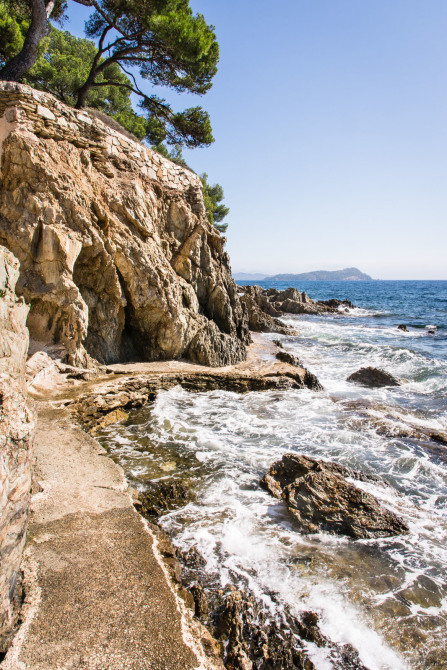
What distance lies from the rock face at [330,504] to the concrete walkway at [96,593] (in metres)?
2.36

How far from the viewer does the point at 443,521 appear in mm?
5574

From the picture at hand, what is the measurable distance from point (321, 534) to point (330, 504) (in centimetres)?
49

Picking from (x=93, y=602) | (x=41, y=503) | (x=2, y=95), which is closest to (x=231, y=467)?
(x=41, y=503)

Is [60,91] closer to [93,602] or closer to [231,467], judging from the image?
[231,467]

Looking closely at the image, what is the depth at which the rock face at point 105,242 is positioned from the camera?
8828 millimetres

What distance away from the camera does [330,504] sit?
5.40 meters

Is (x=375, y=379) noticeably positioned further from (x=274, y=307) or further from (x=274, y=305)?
(x=274, y=305)

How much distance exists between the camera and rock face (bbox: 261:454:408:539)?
5160 mm

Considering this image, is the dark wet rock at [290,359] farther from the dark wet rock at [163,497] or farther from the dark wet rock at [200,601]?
the dark wet rock at [200,601]

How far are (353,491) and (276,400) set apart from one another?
5126 millimetres

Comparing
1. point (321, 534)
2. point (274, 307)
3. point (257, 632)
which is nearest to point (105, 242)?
point (321, 534)

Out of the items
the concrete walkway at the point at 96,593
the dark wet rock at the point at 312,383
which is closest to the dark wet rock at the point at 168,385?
the dark wet rock at the point at 312,383

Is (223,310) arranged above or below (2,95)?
below

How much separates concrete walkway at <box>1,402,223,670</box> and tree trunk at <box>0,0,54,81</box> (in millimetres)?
11556
